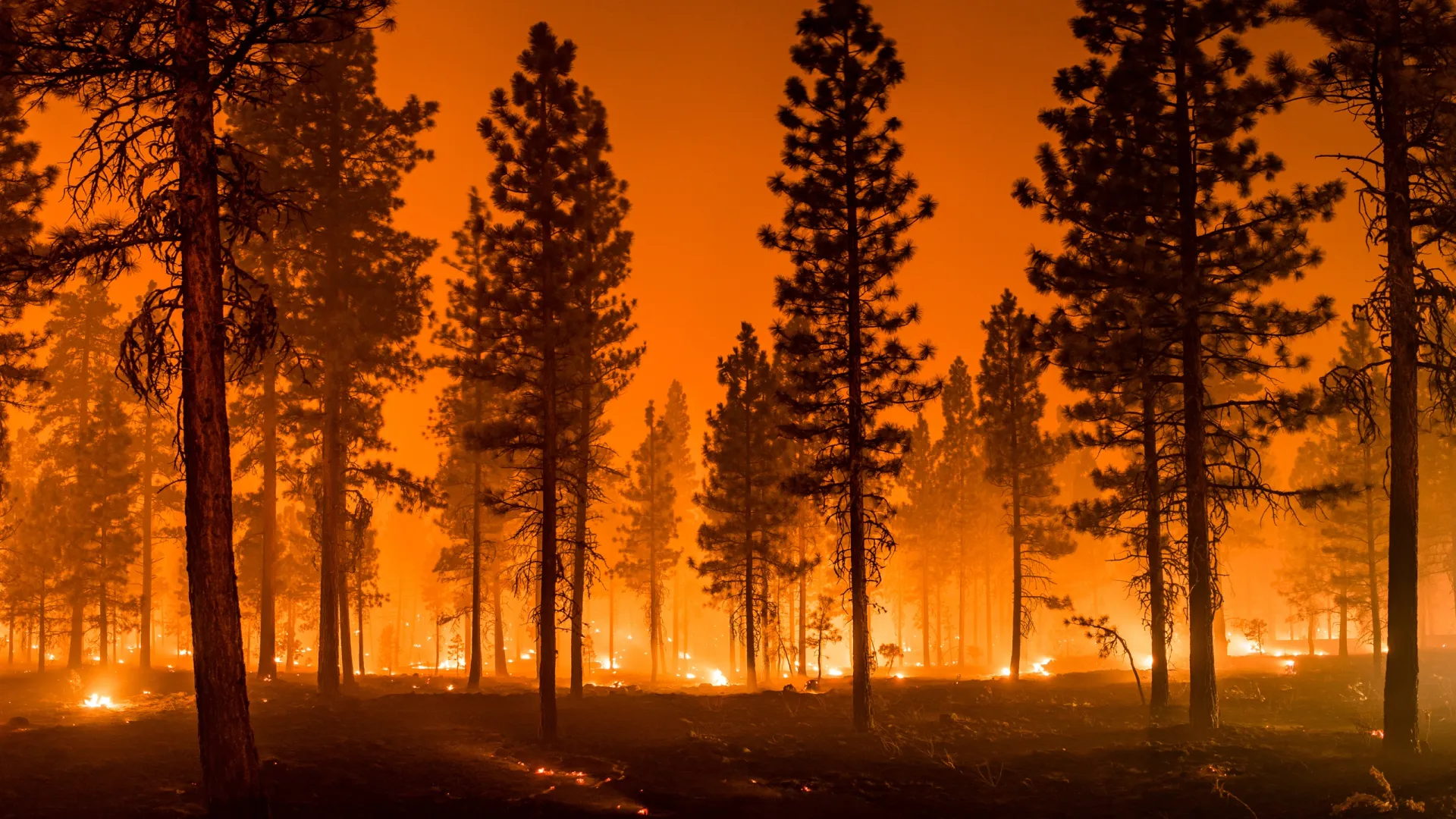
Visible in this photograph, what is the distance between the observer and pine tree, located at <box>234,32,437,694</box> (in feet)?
79.6

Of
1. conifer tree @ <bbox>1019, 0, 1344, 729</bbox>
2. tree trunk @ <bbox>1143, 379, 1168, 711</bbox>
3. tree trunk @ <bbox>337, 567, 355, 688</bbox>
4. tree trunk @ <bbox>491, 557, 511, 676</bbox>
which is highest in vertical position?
conifer tree @ <bbox>1019, 0, 1344, 729</bbox>

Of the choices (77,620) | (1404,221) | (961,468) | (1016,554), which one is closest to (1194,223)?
(1404,221)

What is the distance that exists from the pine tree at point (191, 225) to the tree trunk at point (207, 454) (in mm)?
14

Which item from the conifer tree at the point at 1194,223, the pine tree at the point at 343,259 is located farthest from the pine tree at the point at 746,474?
the conifer tree at the point at 1194,223

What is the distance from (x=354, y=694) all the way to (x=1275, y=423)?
26975 millimetres

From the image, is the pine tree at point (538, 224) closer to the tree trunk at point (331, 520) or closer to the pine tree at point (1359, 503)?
the tree trunk at point (331, 520)

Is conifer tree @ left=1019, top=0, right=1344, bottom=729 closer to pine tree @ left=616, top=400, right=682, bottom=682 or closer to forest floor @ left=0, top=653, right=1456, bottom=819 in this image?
forest floor @ left=0, top=653, right=1456, bottom=819

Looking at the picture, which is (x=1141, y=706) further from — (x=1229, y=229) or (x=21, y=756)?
(x=21, y=756)

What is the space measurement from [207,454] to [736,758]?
39.4 feet

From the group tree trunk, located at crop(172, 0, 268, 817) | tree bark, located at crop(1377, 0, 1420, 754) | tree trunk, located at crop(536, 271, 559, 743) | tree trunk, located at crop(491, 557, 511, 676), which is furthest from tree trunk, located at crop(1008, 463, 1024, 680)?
tree trunk, located at crop(172, 0, 268, 817)

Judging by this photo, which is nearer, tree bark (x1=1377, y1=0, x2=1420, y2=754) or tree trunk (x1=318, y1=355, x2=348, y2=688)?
tree bark (x1=1377, y1=0, x2=1420, y2=754)

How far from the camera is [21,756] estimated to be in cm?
1362

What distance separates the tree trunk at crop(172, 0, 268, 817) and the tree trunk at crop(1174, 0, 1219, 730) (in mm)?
16703

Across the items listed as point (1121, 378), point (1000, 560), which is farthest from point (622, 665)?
point (1121, 378)
